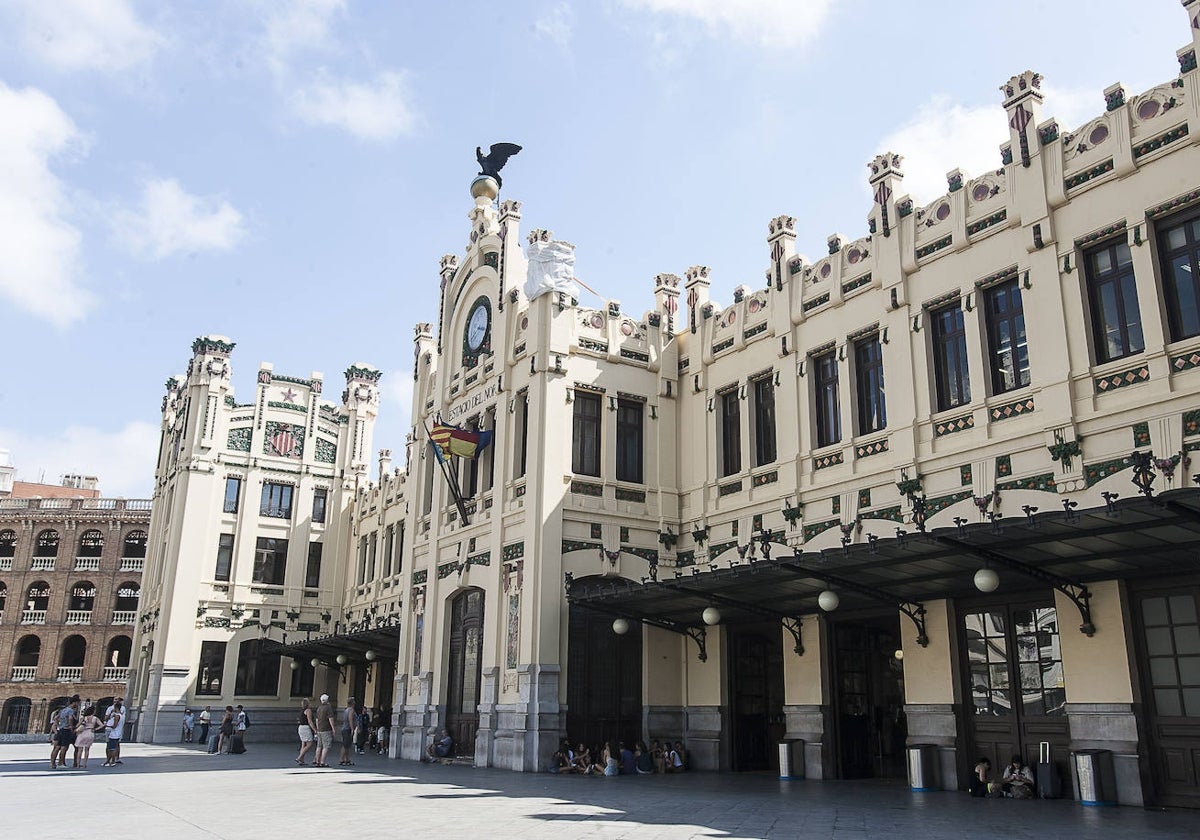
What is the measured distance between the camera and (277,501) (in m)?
45.3

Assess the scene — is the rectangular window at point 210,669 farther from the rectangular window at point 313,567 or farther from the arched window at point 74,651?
the arched window at point 74,651

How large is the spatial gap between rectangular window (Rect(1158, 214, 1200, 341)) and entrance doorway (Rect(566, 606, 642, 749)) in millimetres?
13818

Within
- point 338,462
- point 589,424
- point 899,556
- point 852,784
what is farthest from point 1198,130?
point 338,462

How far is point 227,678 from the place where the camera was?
41.8 m

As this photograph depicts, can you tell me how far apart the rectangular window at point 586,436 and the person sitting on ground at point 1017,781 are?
12.3 meters

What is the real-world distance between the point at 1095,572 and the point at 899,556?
3.02 m

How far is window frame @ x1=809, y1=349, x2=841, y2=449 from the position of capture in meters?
21.9

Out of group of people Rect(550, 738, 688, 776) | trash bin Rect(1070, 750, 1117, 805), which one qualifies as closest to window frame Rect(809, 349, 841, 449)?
group of people Rect(550, 738, 688, 776)

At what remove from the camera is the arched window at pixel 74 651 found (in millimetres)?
61500

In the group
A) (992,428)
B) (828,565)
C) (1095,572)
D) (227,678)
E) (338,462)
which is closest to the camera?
(1095,572)

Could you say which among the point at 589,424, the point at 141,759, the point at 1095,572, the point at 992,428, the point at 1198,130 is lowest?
the point at 141,759

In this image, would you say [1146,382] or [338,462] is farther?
[338,462]

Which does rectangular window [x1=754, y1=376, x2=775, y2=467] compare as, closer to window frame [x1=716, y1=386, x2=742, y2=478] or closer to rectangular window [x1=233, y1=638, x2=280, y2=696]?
window frame [x1=716, y1=386, x2=742, y2=478]

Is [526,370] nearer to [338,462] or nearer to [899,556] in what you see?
[899,556]
